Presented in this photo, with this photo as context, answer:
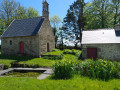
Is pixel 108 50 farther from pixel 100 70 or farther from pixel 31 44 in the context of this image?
pixel 31 44

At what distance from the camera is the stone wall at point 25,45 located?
53.1 feet

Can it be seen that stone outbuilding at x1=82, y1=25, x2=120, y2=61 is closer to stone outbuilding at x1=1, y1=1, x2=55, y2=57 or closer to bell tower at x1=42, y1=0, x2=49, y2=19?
stone outbuilding at x1=1, y1=1, x2=55, y2=57

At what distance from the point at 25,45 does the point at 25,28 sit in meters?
3.71

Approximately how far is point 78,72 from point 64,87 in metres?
2.59

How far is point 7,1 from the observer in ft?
97.9

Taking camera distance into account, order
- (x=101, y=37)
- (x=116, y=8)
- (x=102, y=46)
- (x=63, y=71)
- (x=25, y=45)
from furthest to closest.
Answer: (x=116, y=8), (x=25, y=45), (x=101, y=37), (x=102, y=46), (x=63, y=71)

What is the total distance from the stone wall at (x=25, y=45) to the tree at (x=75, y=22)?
2011cm

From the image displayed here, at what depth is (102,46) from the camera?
13727 mm

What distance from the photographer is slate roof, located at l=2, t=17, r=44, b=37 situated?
56.1 ft

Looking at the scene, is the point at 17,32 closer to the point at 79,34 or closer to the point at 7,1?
the point at 7,1

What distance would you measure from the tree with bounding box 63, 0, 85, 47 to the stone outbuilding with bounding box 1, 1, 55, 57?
52.2 ft

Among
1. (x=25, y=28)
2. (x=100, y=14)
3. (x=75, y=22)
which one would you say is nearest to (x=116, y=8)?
(x=100, y=14)

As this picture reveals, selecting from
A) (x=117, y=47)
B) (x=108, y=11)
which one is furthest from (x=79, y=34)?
(x=117, y=47)

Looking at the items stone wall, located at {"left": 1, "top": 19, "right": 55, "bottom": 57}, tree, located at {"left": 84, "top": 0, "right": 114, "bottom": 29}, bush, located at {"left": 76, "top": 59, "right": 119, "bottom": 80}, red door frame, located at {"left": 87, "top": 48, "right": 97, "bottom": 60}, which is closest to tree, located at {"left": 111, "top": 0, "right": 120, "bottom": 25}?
tree, located at {"left": 84, "top": 0, "right": 114, "bottom": 29}
